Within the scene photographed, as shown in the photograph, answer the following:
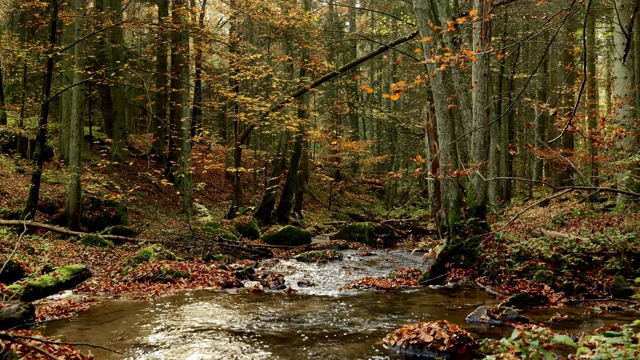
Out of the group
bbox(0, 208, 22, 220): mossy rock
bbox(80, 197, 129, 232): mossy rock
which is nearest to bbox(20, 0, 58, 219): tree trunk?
bbox(0, 208, 22, 220): mossy rock

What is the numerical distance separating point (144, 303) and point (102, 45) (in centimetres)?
1495

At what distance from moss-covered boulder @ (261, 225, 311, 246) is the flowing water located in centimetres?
605

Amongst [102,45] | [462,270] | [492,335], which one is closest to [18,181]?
[102,45]

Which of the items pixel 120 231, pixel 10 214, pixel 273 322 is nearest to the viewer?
pixel 273 322

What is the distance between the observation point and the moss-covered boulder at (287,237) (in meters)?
15.6

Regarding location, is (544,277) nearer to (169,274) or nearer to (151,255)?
(169,274)

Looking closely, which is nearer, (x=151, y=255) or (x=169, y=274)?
(x=169, y=274)

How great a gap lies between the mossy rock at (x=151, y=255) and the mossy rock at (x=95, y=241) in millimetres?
1497

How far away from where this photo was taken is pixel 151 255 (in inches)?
423

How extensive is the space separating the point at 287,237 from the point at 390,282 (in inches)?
252

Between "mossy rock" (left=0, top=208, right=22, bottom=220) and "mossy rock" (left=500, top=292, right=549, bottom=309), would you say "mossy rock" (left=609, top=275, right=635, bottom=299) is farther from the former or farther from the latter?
"mossy rock" (left=0, top=208, right=22, bottom=220)

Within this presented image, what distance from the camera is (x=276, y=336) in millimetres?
6234

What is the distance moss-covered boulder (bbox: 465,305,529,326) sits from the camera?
6.39 metres

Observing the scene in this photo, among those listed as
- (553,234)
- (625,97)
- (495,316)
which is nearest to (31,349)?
(495,316)
